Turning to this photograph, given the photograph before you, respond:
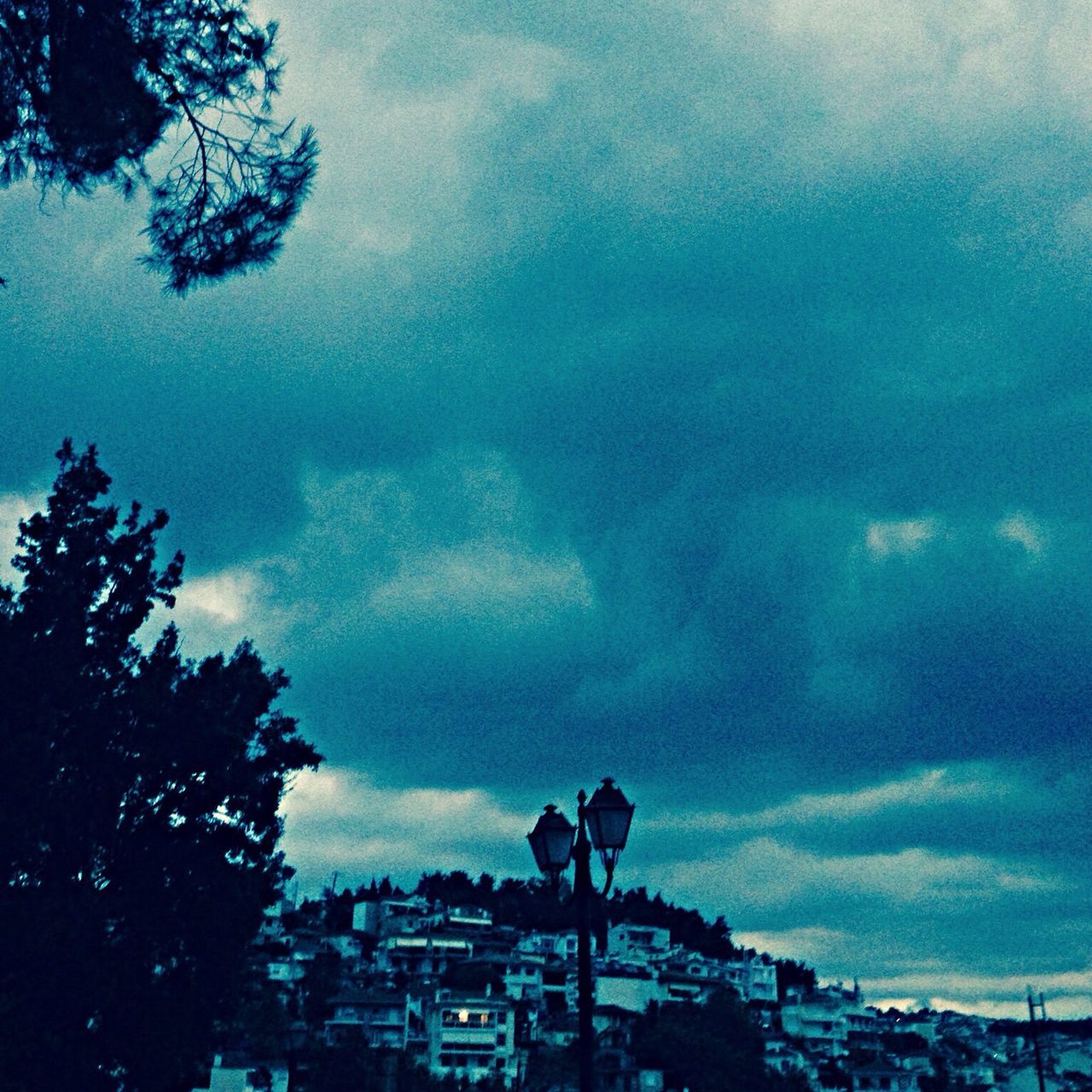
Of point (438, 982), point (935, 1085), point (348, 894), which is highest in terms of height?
point (348, 894)

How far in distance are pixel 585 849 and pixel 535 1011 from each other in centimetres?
9664

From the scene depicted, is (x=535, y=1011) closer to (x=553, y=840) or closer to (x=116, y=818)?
(x=116, y=818)

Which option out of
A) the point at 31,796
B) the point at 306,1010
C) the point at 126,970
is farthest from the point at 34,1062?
the point at 306,1010

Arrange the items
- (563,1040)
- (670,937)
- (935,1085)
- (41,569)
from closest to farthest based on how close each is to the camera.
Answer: (41,569) → (563,1040) → (935,1085) → (670,937)

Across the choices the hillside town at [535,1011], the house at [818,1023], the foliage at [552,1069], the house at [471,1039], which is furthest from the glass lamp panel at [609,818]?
the house at [818,1023]

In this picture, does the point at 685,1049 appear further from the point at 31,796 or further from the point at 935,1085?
the point at 31,796

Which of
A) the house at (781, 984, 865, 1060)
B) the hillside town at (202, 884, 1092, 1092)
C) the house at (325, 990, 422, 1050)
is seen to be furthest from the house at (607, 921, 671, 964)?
the house at (325, 990, 422, 1050)

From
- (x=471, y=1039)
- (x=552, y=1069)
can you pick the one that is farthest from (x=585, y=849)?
(x=471, y=1039)

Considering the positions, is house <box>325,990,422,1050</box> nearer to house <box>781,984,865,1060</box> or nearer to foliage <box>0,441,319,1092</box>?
house <box>781,984,865,1060</box>

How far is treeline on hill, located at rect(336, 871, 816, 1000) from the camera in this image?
16050 cm

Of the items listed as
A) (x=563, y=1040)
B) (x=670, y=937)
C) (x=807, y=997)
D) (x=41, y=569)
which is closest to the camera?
(x=41, y=569)

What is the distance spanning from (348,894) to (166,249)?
545 feet

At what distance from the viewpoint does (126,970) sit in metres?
19.9

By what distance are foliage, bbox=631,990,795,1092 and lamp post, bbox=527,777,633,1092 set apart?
80417mm
